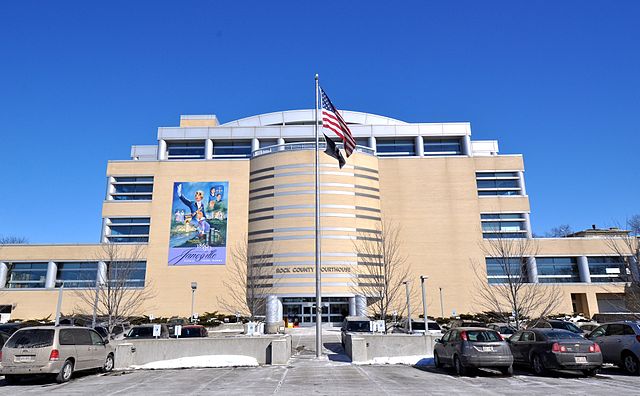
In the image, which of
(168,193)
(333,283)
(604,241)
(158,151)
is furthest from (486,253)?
(158,151)

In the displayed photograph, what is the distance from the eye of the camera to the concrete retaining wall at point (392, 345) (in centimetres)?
1850

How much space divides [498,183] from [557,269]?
13378 mm

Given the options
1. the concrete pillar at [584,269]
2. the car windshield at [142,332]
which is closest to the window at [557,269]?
the concrete pillar at [584,269]

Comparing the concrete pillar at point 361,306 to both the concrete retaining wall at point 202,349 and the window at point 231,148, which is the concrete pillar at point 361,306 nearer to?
the window at point 231,148

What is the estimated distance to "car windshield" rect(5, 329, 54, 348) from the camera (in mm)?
13203

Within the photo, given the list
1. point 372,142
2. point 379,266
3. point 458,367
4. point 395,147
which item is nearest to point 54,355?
point 458,367

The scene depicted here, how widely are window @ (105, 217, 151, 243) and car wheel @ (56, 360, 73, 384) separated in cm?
4627

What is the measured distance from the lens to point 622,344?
14.3 meters

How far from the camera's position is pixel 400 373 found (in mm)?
14586

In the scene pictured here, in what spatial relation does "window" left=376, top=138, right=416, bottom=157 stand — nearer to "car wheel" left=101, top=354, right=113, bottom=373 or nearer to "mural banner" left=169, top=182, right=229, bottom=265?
"mural banner" left=169, top=182, right=229, bottom=265

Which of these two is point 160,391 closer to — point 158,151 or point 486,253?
point 486,253

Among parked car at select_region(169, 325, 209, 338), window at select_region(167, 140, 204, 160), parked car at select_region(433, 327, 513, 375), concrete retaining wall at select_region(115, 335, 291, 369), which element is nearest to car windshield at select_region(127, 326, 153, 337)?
parked car at select_region(169, 325, 209, 338)

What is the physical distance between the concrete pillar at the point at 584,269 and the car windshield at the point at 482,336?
167 ft

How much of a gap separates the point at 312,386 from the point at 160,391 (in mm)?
3963
